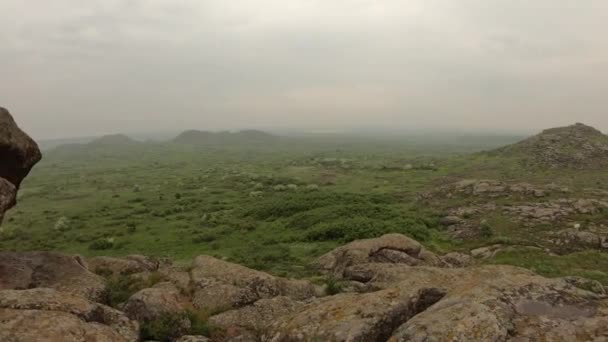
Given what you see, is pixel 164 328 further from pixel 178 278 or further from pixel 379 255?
pixel 379 255

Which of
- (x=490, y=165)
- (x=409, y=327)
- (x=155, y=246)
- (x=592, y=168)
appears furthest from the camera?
(x=490, y=165)

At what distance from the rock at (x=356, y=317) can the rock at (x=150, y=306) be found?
4276 millimetres

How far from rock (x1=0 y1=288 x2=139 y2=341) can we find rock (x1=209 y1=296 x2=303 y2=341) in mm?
2935

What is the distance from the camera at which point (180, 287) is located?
17.2 meters

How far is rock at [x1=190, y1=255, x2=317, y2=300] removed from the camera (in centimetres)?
1659

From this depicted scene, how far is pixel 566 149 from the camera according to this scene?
71.2 metres

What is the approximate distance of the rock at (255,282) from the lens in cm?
1659

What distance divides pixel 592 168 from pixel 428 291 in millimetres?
65482

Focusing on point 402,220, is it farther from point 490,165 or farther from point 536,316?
point 490,165

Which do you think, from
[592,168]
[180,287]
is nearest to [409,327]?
[180,287]

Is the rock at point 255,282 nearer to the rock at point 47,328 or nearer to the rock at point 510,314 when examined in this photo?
the rock at point 47,328

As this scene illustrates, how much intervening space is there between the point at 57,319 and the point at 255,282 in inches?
304

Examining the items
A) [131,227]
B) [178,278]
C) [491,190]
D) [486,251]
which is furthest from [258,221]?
[491,190]

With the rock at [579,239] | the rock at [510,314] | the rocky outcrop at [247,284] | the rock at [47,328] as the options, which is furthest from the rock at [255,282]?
the rock at [579,239]
